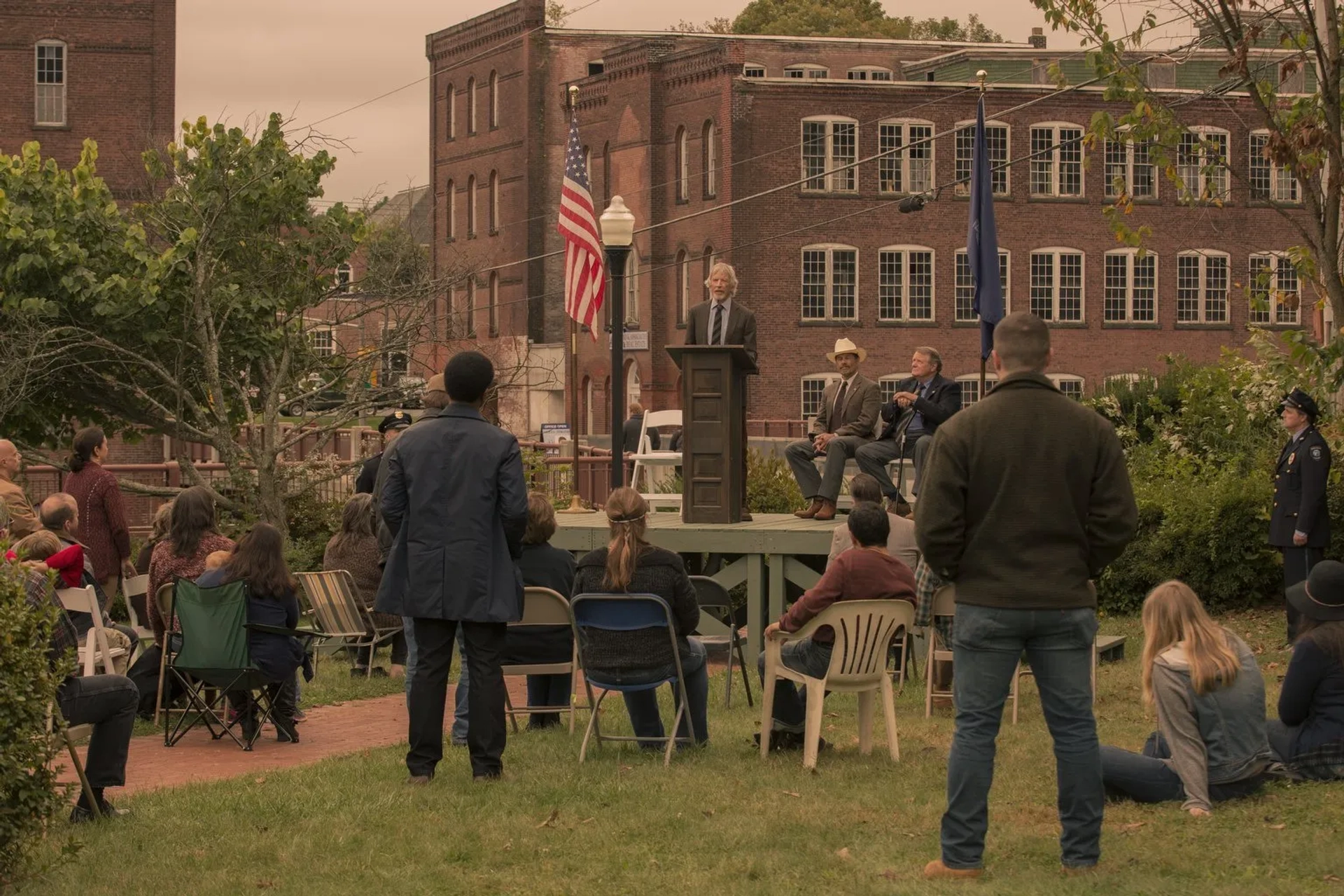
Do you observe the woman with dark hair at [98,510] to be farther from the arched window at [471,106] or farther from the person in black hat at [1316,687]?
the arched window at [471,106]

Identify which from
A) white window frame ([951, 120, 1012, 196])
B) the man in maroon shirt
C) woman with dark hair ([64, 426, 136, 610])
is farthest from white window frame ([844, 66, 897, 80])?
the man in maroon shirt

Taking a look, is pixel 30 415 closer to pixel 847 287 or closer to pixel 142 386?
pixel 142 386

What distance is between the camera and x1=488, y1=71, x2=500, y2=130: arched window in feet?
199

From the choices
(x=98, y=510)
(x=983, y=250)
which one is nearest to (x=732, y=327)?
(x=983, y=250)

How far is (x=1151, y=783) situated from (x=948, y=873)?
6.06 feet

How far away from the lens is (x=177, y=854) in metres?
7.09

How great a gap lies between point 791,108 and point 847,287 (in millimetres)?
5330

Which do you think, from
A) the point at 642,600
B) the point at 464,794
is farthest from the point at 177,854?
the point at 642,600

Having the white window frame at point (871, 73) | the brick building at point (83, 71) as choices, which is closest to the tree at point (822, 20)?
the white window frame at point (871, 73)

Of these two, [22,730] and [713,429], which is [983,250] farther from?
[22,730]

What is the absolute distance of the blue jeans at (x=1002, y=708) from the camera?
631 centimetres

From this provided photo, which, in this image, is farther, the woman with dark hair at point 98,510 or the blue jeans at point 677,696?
the woman with dark hair at point 98,510

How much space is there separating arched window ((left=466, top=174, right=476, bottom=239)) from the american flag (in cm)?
4395

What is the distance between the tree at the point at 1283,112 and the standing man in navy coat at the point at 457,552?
19.5 feet
